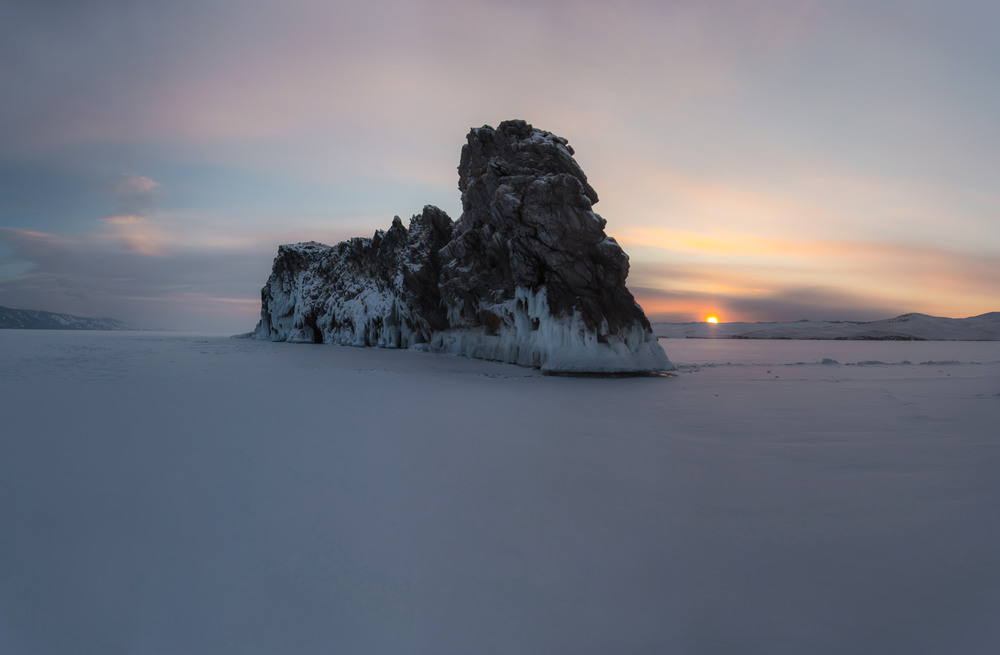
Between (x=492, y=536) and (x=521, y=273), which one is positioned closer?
(x=492, y=536)

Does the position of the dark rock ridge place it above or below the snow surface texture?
above

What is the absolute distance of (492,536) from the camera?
3.33 m

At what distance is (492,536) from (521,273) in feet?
53.4

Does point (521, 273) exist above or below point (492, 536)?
above

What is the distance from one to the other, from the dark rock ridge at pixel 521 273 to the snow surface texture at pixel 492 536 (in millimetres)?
10170

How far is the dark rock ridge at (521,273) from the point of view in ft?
56.5

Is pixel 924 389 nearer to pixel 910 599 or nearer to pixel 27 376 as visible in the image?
pixel 910 599

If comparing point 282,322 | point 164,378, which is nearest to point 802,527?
point 164,378

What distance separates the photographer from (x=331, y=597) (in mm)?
2570

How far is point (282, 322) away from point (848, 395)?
156 feet

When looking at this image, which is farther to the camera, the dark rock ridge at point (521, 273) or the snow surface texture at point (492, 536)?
the dark rock ridge at point (521, 273)

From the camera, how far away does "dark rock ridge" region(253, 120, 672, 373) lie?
17.2 metres

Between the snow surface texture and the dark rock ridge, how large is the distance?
33.4 feet

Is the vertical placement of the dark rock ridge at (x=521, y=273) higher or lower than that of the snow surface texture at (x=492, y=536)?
higher
